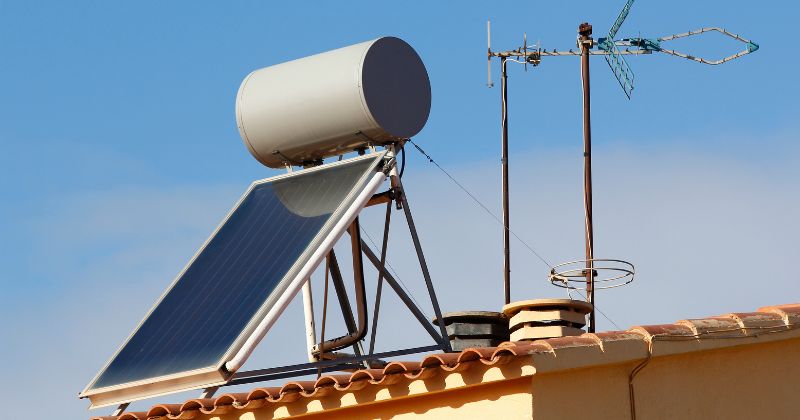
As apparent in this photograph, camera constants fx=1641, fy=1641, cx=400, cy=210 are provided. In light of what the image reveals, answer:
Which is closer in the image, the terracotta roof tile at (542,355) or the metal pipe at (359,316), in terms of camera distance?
the terracotta roof tile at (542,355)

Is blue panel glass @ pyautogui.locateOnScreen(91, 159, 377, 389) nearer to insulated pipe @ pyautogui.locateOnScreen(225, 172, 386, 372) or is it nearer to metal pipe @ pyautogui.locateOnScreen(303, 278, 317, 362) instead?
insulated pipe @ pyautogui.locateOnScreen(225, 172, 386, 372)

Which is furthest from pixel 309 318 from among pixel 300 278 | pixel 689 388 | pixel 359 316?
pixel 689 388

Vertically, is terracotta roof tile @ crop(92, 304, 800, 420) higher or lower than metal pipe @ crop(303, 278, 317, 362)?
lower

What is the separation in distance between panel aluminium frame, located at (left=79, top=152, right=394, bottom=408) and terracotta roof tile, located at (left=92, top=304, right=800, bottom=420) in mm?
176

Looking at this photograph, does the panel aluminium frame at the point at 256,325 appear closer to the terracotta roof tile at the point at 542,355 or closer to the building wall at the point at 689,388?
the terracotta roof tile at the point at 542,355

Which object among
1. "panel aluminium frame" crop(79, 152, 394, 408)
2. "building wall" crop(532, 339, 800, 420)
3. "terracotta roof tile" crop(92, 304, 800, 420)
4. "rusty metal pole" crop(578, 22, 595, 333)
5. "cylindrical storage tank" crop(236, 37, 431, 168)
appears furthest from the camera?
"rusty metal pole" crop(578, 22, 595, 333)

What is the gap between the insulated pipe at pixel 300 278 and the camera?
13.0 m

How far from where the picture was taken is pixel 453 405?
39.4ft

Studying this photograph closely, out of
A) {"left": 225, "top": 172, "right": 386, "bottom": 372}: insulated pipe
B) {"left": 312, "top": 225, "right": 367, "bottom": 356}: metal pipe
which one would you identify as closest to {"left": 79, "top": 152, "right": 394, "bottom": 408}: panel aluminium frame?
{"left": 225, "top": 172, "right": 386, "bottom": 372}: insulated pipe

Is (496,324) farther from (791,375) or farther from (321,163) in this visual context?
(791,375)

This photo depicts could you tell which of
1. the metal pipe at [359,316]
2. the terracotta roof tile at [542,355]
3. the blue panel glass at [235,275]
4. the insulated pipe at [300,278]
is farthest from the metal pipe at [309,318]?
the terracotta roof tile at [542,355]

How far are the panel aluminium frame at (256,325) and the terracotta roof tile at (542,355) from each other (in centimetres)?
18

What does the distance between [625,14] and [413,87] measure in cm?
1353

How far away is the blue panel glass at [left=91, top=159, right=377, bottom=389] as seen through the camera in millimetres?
13570
